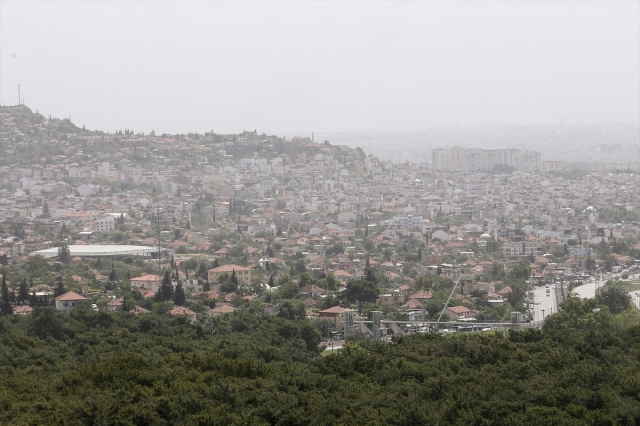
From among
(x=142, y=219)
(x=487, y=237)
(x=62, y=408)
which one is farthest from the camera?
(x=142, y=219)

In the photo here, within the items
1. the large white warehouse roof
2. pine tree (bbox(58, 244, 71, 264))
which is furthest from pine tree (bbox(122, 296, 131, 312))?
the large white warehouse roof

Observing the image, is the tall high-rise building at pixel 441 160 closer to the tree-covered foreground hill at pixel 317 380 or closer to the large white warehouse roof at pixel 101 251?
the large white warehouse roof at pixel 101 251

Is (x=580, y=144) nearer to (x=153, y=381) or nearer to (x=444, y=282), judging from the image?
(x=444, y=282)

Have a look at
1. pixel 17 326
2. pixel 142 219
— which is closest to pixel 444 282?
pixel 17 326

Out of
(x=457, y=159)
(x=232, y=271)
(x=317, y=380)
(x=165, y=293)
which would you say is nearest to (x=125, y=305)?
(x=165, y=293)

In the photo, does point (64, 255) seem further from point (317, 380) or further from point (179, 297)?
Result: point (317, 380)

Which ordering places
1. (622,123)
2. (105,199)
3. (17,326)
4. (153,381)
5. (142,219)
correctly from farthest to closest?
1. (622,123)
2. (105,199)
3. (142,219)
4. (17,326)
5. (153,381)

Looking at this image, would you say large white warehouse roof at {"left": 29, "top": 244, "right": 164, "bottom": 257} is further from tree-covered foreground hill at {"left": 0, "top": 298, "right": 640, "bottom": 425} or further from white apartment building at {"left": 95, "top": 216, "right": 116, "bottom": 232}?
tree-covered foreground hill at {"left": 0, "top": 298, "right": 640, "bottom": 425}
